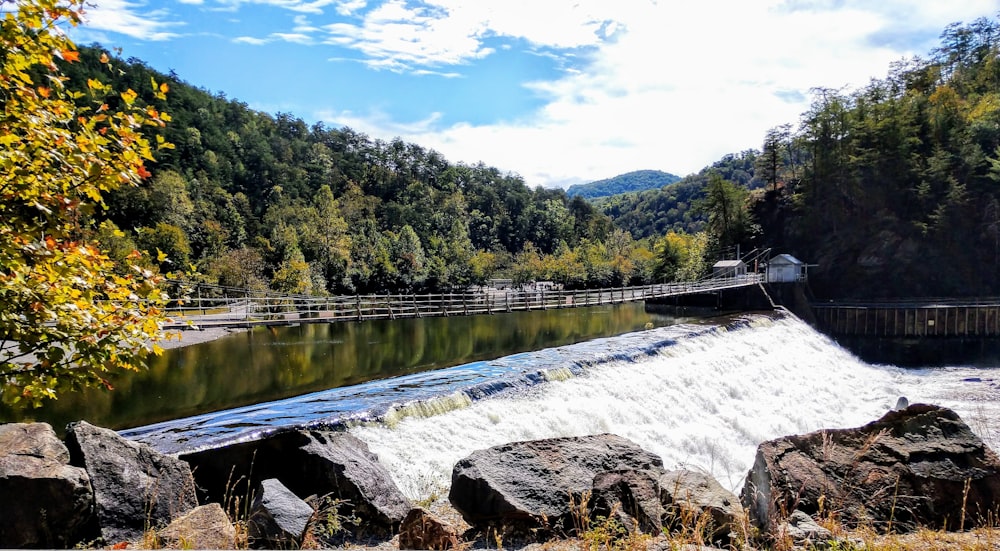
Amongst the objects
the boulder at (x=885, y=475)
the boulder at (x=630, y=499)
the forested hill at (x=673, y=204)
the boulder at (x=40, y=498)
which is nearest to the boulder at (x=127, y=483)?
the boulder at (x=40, y=498)

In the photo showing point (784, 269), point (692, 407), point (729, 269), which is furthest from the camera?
point (729, 269)

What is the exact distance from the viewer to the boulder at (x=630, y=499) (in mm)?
4926

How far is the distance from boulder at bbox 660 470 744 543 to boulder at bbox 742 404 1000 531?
0.20m

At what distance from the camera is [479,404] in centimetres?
1187

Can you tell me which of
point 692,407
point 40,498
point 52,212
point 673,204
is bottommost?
point 692,407

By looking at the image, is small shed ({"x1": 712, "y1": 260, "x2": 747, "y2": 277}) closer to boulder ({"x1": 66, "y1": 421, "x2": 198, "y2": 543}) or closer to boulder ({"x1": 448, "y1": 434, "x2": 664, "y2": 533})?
boulder ({"x1": 448, "y1": 434, "x2": 664, "y2": 533})

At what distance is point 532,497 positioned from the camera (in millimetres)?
5871

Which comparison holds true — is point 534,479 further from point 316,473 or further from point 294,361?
point 294,361

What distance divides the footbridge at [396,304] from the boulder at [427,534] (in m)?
8.82

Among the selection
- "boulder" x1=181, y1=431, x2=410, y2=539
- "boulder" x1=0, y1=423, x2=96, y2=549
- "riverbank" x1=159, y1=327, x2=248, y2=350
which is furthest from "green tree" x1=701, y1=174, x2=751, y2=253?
"boulder" x1=0, y1=423, x2=96, y2=549

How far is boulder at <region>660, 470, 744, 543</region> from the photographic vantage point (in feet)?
15.5

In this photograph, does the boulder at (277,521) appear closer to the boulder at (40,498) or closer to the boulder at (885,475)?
the boulder at (40,498)

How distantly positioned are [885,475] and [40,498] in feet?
24.8

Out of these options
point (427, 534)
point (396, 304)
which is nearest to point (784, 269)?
point (396, 304)
